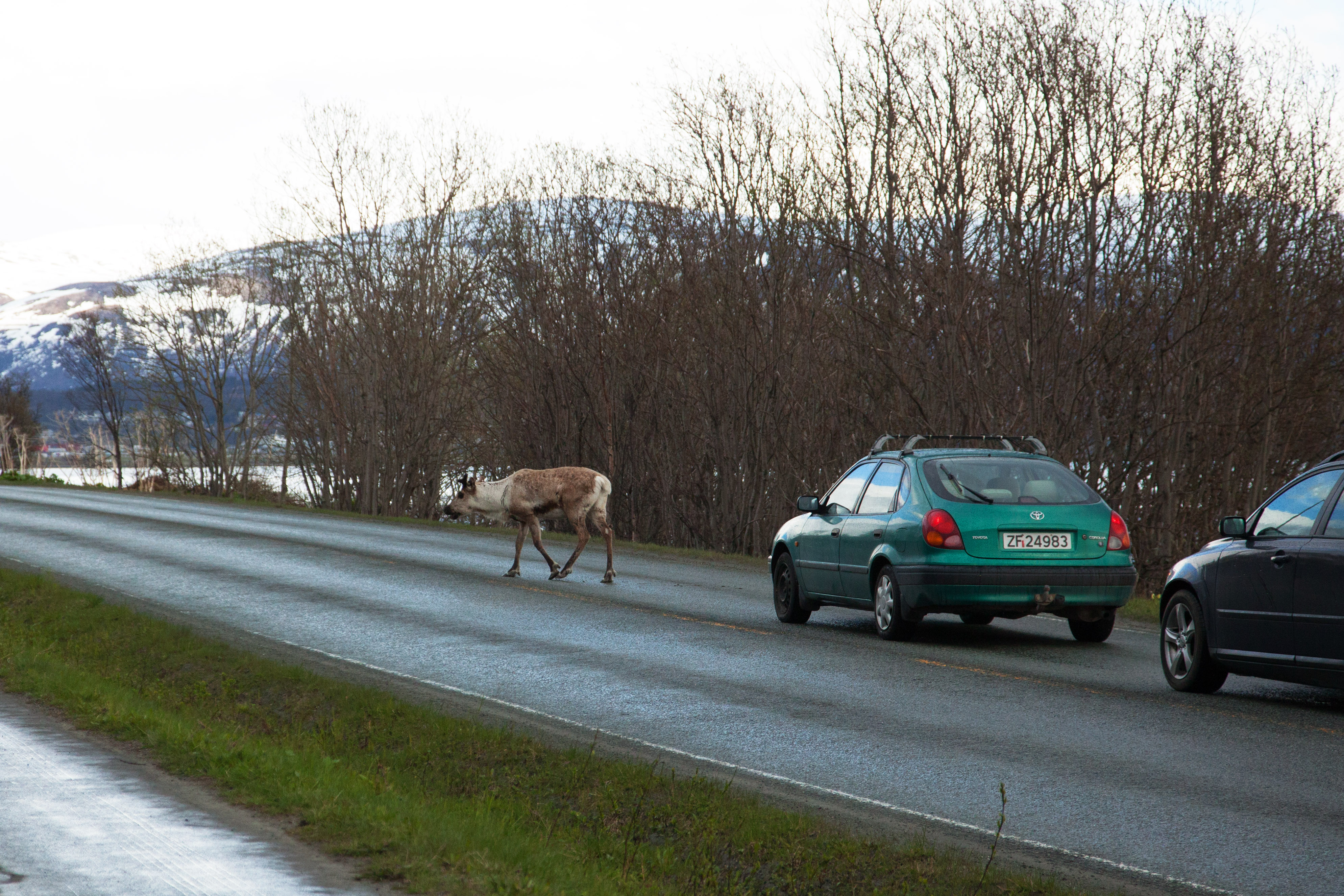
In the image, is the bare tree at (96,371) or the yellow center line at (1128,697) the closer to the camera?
the yellow center line at (1128,697)

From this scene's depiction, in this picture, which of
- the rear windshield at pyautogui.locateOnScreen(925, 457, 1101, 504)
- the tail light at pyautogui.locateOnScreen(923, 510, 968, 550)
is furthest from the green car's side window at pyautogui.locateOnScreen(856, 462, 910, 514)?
the tail light at pyautogui.locateOnScreen(923, 510, 968, 550)

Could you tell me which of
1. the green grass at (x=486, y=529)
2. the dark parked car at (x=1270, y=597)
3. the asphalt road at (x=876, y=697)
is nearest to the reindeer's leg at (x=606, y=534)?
the asphalt road at (x=876, y=697)

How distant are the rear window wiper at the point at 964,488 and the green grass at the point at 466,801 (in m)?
5.34

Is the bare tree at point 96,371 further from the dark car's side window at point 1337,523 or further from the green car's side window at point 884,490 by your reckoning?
the dark car's side window at point 1337,523

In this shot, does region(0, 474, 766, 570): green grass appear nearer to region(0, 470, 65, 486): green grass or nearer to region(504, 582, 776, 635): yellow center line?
region(0, 470, 65, 486): green grass

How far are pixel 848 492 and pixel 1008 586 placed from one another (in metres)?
2.35

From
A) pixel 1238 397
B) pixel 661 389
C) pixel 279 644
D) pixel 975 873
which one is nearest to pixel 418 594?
pixel 279 644

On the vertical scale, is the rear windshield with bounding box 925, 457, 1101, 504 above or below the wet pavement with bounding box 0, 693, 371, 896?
above

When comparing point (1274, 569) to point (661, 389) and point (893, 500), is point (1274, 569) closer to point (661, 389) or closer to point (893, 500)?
point (893, 500)

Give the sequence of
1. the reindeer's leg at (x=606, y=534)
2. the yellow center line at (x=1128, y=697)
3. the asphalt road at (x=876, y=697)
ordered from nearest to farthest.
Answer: the asphalt road at (x=876, y=697)
the yellow center line at (x=1128, y=697)
the reindeer's leg at (x=606, y=534)

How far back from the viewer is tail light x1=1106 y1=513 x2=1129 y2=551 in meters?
12.0

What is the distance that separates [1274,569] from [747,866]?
16.3 feet

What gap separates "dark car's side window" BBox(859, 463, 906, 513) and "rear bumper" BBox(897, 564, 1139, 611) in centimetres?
89

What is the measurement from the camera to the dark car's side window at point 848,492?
13398mm
